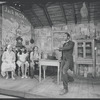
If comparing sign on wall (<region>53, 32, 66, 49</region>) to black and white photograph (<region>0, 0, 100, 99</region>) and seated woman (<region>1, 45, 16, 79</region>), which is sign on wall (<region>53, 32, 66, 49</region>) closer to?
black and white photograph (<region>0, 0, 100, 99</region>)

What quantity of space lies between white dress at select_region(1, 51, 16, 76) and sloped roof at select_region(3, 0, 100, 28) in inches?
99.9

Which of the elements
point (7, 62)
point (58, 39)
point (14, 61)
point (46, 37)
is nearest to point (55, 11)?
point (58, 39)

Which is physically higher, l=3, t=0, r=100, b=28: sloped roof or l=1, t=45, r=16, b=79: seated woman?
l=3, t=0, r=100, b=28: sloped roof

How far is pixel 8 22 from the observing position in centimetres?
702

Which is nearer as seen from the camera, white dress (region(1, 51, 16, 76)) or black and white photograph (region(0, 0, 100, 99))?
white dress (region(1, 51, 16, 76))

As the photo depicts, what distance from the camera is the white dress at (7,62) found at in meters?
6.08

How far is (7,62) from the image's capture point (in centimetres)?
620

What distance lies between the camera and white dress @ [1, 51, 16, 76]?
19.9 ft

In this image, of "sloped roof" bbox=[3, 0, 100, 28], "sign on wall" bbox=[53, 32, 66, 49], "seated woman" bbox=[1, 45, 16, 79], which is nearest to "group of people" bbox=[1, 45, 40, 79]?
"seated woman" bbox=[1, 45, 16, 79]

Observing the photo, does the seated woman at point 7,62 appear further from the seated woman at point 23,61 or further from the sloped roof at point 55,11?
the sloped roof at point 55,11

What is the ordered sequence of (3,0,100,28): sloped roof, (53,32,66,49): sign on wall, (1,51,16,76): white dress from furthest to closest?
(53,32,66,49): sign on wall, (3,0,100,28): sloped roof, (1,51,16,76): white dress

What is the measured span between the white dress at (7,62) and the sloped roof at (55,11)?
2.54m

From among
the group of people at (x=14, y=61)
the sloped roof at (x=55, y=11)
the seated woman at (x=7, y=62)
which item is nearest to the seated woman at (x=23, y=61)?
the group of people at (x=14, y=61)

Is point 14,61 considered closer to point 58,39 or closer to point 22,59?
point 22,59
